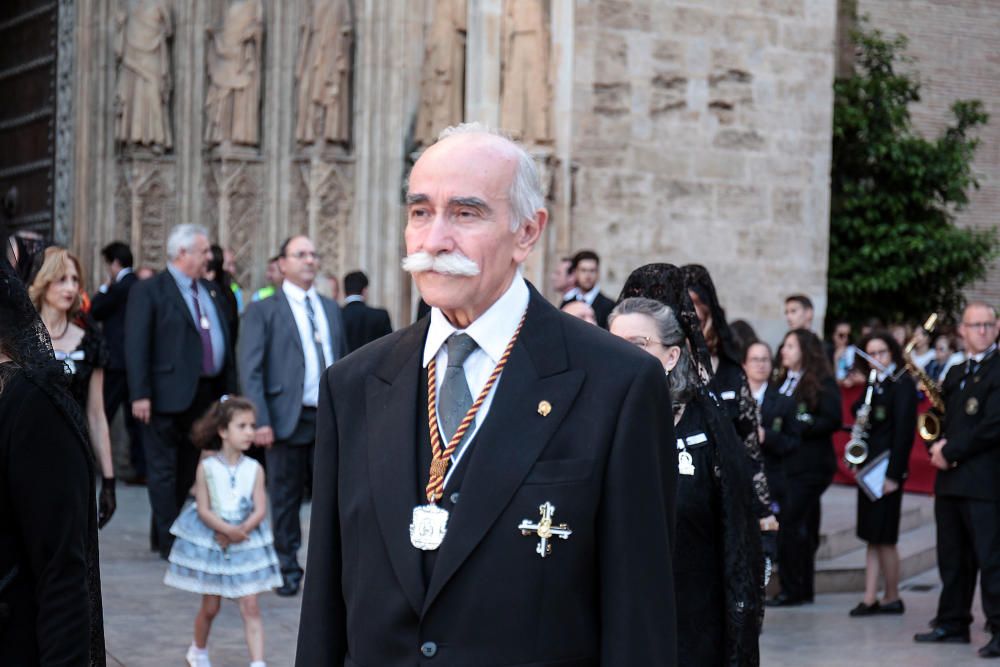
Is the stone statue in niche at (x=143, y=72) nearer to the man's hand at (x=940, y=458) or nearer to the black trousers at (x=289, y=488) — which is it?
the black trousers at (x=289, y=488)

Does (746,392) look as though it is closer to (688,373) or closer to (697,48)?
(688,373)

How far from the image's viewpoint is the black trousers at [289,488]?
9.52 m

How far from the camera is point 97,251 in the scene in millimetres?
14289

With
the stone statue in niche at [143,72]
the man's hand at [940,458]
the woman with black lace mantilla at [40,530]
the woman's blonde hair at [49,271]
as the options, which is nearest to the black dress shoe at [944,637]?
the man's hand at [940,458]

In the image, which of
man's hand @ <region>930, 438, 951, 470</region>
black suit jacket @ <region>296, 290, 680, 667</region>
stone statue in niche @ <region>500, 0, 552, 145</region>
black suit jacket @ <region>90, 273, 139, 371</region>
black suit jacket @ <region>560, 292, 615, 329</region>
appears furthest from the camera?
stone statue in niche @ <region>500, 0, 552, 145</region>

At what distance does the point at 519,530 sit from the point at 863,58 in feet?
66.7

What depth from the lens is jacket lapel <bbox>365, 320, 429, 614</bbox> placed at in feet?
9.14

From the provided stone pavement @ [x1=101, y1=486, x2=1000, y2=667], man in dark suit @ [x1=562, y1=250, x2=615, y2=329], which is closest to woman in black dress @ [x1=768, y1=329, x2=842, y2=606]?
stone pavement @ [x1=101, y1=486, x2=1000, y2=667]

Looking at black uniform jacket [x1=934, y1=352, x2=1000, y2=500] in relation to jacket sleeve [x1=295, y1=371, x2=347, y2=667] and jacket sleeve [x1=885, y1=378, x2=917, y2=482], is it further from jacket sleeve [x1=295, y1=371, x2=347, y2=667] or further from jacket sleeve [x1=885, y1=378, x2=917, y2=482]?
jacket sleeve [x1=295, y1=371, x2=347, y2=667]

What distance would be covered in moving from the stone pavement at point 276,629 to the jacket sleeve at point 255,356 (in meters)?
1.18

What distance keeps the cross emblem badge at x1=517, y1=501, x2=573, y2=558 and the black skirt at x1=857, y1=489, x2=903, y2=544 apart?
7.89 metres

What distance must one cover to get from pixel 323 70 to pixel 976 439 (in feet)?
24.2

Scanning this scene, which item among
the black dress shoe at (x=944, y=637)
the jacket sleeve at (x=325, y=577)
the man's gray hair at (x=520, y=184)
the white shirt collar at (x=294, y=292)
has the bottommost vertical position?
the black dress shoe at (x=944, y=637)

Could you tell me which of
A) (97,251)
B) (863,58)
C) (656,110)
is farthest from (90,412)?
(863,58)
